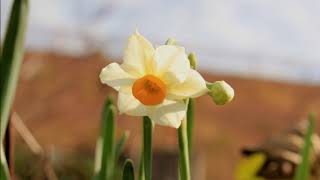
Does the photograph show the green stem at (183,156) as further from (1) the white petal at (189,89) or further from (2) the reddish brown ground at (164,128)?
(2) the reddish brown ground at (164,128)

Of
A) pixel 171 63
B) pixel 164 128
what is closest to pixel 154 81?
pixel 171 63

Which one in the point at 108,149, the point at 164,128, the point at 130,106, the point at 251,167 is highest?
the point at 130,106

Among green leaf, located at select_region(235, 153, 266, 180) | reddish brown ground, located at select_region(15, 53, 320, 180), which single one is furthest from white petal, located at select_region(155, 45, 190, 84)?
reddish brown ground, located at select_region(15, 53, 320, 180)

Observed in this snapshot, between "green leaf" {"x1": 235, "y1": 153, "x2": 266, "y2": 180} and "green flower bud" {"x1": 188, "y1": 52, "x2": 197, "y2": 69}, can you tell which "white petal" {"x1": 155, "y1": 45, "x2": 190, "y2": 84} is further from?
"green leaf" {"x1": 235, "y1": 153, "x2": 266, "y2": 180}

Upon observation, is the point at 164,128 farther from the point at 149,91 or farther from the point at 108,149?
the point at 149,91

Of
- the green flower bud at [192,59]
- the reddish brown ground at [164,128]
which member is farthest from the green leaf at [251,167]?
the reddish brown ground at [164,128]

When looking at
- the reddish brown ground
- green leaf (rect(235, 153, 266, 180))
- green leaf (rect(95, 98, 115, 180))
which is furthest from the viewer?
the reddish brown ground

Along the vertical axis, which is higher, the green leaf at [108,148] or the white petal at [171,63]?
the white petal at [171,63]
